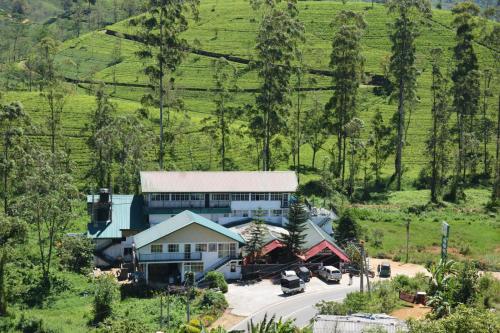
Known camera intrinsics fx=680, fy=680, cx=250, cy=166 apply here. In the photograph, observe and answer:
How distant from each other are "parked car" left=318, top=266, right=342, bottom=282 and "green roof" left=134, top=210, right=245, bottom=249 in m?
6.55

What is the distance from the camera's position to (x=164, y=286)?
48594 millimetres

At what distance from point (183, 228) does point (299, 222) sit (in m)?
9.28

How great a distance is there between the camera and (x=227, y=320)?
42656 mm

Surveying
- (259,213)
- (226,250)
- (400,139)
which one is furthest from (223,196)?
(400,139)

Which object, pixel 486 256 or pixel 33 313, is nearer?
pixel 33 313

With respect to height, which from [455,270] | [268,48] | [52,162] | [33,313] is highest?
[268,48]

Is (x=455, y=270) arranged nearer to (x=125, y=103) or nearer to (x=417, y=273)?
(x=417, y=273)

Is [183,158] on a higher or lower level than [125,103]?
lower

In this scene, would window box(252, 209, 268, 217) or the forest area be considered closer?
the forest area

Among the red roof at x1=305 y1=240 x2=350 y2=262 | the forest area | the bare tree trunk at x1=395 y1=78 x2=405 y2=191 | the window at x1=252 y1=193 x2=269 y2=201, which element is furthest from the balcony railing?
the bare tree trunk at x1=395 y1=78 x2=405 y2=191

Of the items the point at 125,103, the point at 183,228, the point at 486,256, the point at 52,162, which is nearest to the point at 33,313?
the point at 183,228

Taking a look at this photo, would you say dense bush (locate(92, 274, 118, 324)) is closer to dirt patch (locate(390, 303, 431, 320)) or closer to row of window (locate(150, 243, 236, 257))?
row of window (locate(150, 243, 236, 257))

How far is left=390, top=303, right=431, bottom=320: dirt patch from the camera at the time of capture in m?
40.9

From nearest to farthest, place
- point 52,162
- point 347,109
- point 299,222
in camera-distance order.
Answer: point 299,222 → point 52,162 → point 347,109
